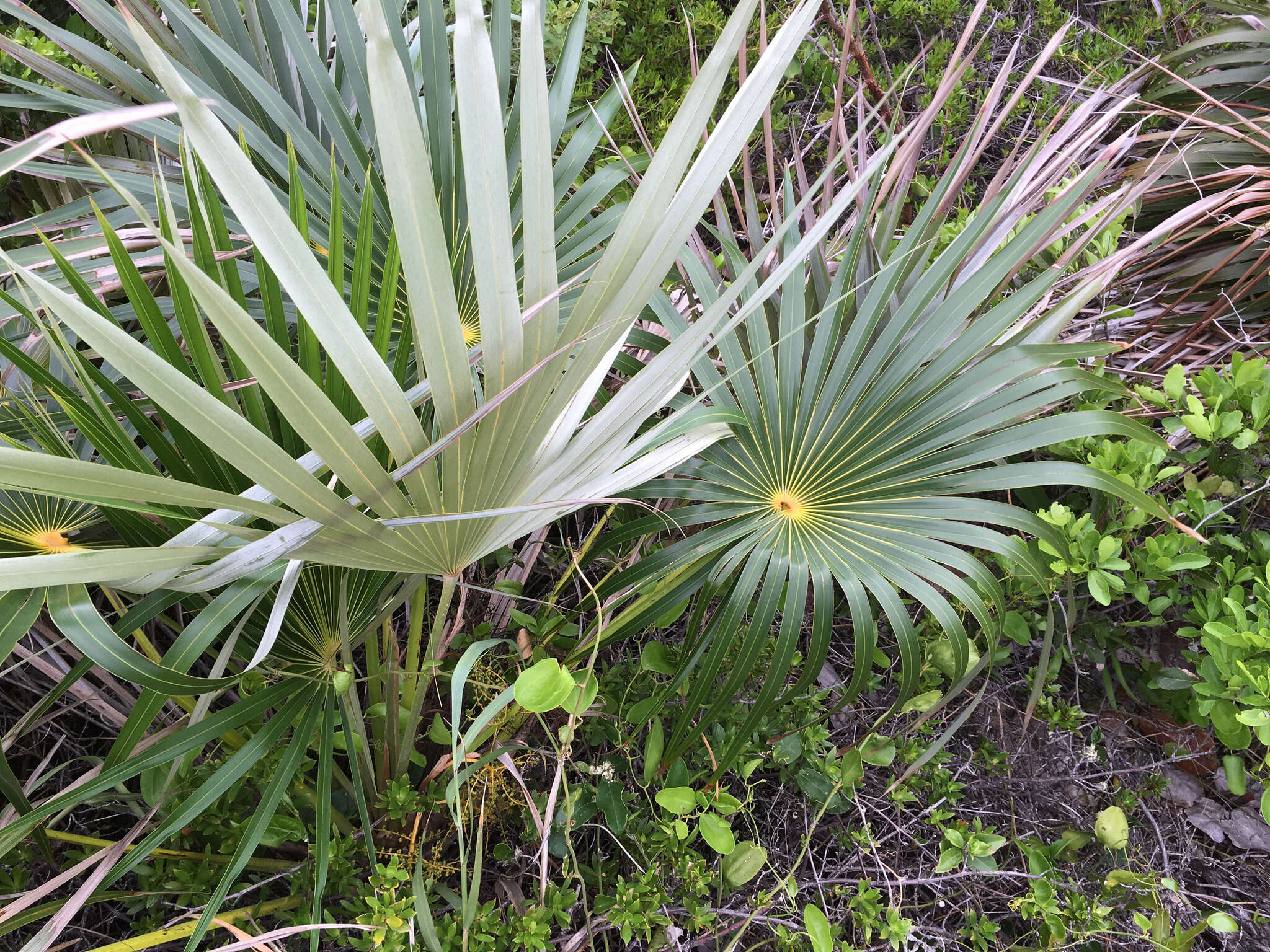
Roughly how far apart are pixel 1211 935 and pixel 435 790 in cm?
134

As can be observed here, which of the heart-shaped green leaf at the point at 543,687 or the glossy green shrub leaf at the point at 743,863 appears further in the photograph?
the glossy green shrub leaf at the point at 743,863

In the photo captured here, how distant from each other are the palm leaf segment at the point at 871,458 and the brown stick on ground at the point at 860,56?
0.71 meters

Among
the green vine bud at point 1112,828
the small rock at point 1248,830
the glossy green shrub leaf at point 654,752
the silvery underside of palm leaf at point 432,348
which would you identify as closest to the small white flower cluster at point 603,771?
the glossy green shrub leaf at point 654,752

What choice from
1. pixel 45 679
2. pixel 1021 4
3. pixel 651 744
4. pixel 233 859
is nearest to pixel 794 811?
pixel 651 744

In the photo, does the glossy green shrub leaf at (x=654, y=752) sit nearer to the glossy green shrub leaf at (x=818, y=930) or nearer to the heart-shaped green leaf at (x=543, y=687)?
the glossy green shrub leaf at (x=818, y=930)

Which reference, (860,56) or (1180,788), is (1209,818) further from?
(860,56)

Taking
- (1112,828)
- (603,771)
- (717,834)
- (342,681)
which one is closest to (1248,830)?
(1112,828)

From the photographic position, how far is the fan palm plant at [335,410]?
0.49 metres

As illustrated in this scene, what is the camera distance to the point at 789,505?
1124mm

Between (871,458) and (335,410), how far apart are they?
76cm

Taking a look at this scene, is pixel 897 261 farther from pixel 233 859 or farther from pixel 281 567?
pixel 233 859

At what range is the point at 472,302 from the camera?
1286mm

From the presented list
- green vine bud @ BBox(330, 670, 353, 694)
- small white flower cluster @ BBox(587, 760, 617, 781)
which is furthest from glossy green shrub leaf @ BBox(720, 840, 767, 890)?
green vine bud @ BBox(330, 670, 353, 694)

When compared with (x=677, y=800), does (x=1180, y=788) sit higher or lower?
lower
